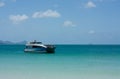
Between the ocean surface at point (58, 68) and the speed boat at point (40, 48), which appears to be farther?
the speed boat at point (40, 48)

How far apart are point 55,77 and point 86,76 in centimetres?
213

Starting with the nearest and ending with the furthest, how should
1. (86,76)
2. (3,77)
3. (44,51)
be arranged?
(3,77)
(86,76)
(44,51)

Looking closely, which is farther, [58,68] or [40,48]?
[40,48]

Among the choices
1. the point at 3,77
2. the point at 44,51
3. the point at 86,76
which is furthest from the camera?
the point at 44,51

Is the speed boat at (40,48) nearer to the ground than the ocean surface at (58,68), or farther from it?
farther from it

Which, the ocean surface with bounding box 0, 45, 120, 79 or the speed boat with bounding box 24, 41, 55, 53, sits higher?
the speed boat with bounding box 24, 41, 55, 53

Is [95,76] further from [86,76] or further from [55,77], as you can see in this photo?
[55,77]

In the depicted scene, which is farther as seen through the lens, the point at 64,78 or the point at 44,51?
the point at 44,51

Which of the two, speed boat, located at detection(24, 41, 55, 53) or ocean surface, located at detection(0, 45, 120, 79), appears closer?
ocean surface, located at detection(0, 45, 120, 79)

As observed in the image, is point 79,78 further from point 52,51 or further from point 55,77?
point 52,51

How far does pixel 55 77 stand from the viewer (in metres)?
21.3

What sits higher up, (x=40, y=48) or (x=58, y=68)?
(x=40, y=48)

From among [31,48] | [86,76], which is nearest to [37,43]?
[31,48]

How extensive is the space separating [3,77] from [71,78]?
3883mm
